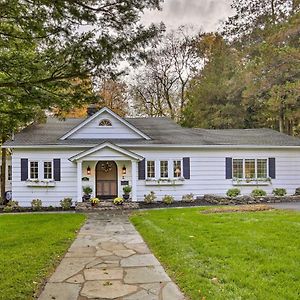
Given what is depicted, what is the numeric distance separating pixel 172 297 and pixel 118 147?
41.1ft

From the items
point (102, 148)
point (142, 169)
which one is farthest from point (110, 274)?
point (142, 169)

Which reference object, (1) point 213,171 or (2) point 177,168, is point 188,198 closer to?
(2) point 177,168

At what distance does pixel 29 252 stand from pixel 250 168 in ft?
45.4

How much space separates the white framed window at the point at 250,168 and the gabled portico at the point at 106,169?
5.11 m

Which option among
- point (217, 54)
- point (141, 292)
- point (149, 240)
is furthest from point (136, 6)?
point (217, 54)

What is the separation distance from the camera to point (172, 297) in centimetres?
426

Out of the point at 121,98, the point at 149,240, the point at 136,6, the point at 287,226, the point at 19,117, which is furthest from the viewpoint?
the point at 121,98

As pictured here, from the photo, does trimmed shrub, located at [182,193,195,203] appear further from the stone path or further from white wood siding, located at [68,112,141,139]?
the stone path

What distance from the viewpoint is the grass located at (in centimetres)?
479

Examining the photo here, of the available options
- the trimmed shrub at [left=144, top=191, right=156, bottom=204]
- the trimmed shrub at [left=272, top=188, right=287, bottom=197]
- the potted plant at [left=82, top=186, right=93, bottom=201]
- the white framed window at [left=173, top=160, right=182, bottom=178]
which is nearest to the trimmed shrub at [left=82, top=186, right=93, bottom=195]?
the potted plant at [left=82, top=186, right=93, bottom=201]

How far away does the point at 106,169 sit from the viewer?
17750 millimetres

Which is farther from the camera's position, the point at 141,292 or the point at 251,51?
the point at 251,51

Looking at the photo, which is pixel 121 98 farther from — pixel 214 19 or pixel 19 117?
pixel 19 117

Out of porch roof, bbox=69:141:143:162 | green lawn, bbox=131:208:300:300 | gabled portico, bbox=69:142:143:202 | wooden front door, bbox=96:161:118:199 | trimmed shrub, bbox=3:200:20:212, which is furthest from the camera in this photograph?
wooden front door, bbox=96:161:118:199
